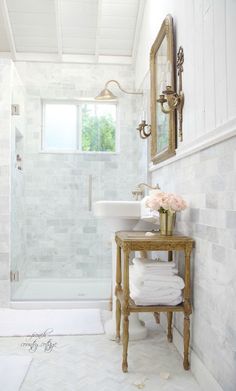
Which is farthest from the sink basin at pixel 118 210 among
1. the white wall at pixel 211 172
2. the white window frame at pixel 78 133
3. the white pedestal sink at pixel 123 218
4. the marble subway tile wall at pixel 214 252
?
the white window frame at pixel 78 133

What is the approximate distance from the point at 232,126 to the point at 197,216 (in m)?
0.73

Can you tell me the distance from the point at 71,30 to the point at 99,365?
3534 mm

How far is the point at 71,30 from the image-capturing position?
4465 millimetres

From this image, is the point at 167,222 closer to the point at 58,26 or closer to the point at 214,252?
the point at 214,252

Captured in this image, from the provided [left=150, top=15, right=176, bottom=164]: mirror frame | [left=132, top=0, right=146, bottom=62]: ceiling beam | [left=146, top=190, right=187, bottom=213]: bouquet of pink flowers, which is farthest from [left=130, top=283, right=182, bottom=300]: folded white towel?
[left=132, top=0, right=146, bottom=62]: ceiling beam

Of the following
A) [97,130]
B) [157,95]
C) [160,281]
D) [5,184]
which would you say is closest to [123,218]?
[160,281]

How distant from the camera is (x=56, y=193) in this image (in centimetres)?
442

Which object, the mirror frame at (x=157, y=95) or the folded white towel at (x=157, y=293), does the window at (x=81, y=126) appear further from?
the folded white towel at (x=157, y=293)

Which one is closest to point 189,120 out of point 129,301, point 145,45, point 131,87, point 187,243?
point 187,243

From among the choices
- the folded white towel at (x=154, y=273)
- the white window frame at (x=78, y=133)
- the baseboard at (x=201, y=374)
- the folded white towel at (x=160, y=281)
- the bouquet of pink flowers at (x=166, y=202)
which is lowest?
the baseboard at (x=201, y=374)

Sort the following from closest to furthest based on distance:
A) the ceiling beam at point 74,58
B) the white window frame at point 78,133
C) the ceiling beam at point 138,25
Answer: the ceiling beam at point 138,25, the white window frame at point 78,133, the ceiling beam at point 74,58

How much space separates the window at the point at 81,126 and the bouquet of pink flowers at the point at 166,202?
209cm

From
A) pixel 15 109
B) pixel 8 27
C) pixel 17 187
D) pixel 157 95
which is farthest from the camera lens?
pixel 8 27

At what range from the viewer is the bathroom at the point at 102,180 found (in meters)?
1.98
